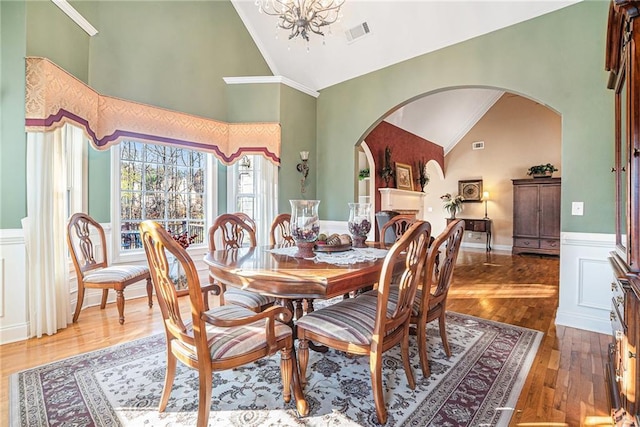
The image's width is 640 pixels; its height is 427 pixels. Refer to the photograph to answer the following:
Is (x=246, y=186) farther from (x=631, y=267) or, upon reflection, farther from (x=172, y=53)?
(x=631, y=267)

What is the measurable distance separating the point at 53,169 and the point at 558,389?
4125 millimetres

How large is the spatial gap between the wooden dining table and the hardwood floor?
1.06m

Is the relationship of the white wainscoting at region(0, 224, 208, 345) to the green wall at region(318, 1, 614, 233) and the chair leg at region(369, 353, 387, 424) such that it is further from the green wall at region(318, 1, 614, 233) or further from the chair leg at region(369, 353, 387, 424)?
the green wall at region(318, 1, 614, 233)

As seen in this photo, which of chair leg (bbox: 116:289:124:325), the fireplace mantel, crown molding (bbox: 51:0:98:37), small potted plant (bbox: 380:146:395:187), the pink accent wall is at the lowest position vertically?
chair leg (bbox: 116:289:124:325)

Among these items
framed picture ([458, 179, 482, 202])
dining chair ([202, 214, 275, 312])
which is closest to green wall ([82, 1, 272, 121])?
dining chair ([202, 214, 275, 312])

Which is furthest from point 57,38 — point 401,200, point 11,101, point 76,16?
point 401,200

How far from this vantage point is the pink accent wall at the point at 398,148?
6168 millimetres

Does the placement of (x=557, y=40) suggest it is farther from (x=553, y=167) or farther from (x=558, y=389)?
(x=553, y=167)

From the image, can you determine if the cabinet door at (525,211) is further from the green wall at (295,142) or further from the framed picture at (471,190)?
the green wall at (295,142)

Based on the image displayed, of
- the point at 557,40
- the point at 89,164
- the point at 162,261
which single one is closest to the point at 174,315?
the point at 162,261

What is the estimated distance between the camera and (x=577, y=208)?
2883 millimetres

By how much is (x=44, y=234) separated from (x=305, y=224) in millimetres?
2366

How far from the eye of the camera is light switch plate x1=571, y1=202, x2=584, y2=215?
113 inches

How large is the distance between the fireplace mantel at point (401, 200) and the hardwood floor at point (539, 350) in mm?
2257
